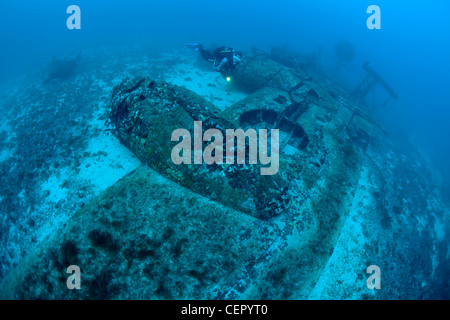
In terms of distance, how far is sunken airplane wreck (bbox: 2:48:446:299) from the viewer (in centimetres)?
357

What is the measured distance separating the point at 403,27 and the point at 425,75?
53754 millimetres

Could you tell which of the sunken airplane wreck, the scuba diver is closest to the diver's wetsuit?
the scuba diver

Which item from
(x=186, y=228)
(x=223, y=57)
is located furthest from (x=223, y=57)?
(x=186, y=228)

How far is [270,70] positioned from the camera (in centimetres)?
996

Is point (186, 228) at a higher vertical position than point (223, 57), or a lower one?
lower

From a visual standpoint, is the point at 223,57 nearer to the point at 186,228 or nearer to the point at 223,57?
the point at 223,57

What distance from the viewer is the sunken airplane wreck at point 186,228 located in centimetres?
357

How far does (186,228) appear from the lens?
155 inches

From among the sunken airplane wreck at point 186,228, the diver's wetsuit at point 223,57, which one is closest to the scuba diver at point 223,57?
the diver's wetsuit at point 223,57

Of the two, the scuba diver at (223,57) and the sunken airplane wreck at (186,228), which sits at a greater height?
the scuba diver at (223,57)

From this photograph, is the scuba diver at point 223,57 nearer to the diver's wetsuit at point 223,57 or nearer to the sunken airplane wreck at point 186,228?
the diver's wetsuit at point 223,57
